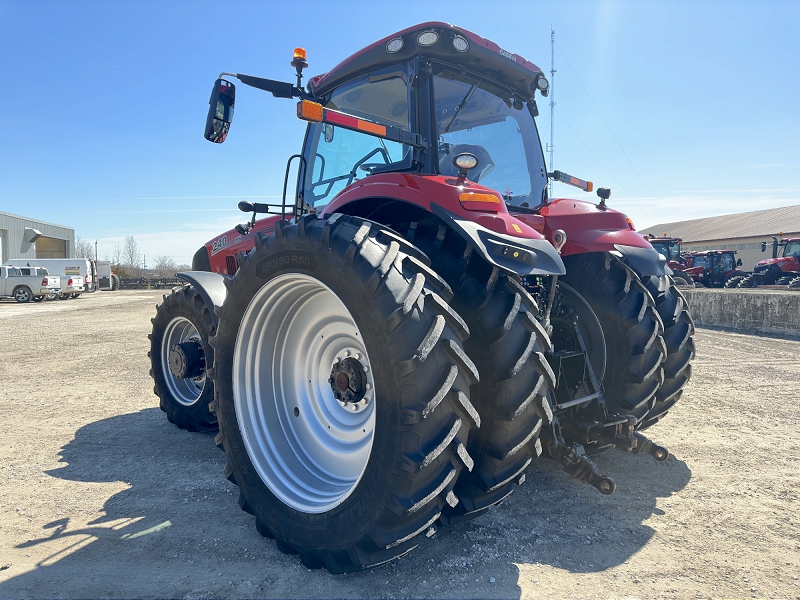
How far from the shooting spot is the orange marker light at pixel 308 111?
251 centimetres

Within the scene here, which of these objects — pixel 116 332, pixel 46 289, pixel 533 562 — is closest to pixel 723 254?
pixel 116 332

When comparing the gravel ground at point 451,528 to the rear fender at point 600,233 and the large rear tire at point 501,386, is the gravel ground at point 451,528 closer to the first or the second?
the large rear tire at point 501,386

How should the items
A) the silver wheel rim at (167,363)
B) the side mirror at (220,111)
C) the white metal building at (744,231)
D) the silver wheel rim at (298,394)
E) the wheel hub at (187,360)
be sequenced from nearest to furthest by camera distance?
the silver wheel rim at (298,394) < the side mirror at (220,111) < the wheel hub at (187,360) < the silver wheel rim at (167,363) < the white metal building at (744,231)

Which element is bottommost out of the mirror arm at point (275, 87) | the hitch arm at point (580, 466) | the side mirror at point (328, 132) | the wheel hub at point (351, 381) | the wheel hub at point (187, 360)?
the hitch arm at point (580, 466)

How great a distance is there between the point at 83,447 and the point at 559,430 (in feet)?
11.1

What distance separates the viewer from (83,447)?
12.5 feet

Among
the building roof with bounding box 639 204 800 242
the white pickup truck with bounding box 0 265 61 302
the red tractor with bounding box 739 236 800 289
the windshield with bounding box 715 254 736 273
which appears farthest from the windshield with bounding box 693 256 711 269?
the white pickup truck with bounding box 0 265 61 302

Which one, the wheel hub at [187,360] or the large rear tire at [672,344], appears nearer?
the large rear tire at [672,344]

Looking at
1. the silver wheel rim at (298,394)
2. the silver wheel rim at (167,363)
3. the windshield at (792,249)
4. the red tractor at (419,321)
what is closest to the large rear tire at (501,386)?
the red tractor at (419,321)

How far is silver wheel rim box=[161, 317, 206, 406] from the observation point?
439cm

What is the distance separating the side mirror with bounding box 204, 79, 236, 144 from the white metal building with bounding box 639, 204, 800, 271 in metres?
43.9

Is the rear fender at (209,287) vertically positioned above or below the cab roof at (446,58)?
below

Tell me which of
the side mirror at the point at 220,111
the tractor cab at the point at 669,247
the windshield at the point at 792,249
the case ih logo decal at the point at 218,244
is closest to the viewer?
the side mirror at the point at 220,111

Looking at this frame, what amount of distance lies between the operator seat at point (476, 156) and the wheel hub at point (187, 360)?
2.36 metres
